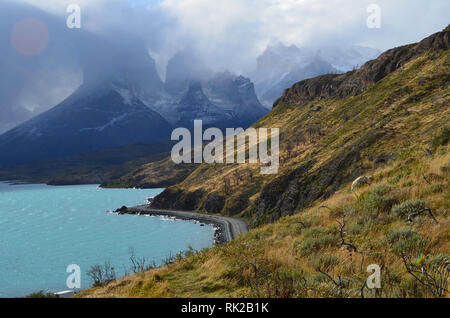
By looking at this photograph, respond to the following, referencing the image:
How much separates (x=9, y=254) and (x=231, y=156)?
79.9 metres

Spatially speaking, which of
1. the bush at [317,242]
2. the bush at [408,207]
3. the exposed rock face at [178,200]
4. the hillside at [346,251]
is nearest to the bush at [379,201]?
the hillside at [346,251]

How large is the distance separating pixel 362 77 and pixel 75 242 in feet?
350

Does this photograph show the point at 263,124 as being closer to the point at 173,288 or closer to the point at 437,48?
the point at 437,48

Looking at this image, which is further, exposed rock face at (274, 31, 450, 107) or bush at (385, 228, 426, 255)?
exposed rock face at (274, 31, 450, 107)

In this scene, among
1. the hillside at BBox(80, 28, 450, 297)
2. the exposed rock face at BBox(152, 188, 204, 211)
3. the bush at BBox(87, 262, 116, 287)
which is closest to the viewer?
the hillside at BBox(80, 28, 450, 297)

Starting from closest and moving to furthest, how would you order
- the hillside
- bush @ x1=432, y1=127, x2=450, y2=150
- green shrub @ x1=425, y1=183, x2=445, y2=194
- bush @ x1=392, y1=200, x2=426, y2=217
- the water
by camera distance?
the hillside
bush @ x1=392, y1=200, x2=426, y2=217
green shrub @ x1=425, y1=183, x2=445, y2=194
bush @ x1=432, y1=127, x2=450, y2=150
the water

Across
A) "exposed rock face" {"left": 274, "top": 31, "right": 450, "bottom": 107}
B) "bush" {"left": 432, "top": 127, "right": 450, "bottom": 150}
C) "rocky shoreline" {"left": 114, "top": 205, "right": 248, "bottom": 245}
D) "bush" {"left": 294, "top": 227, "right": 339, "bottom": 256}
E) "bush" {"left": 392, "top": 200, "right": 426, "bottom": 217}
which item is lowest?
"rocky shoreline" {"left": 114, "top": 205, "right": 248, "bottom": 245}

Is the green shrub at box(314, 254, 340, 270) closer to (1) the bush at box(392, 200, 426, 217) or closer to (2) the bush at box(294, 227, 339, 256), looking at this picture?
(2) the bush at box(294, 227, 339, 256)

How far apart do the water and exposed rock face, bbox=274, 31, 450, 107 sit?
73453 millimetres

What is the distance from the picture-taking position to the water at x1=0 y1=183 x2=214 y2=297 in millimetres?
61025

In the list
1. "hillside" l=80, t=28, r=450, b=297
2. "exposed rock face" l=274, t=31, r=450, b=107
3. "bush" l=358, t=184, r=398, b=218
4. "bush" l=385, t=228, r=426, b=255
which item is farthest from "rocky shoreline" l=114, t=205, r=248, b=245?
"exposed rock face" l=274, t=31, r=450, b=107

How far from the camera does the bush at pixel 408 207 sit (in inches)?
420

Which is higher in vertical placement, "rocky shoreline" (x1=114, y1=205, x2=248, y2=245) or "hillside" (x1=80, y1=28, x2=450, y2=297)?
"hillside" (x1=80, y1=28, x2=450, y2=297)

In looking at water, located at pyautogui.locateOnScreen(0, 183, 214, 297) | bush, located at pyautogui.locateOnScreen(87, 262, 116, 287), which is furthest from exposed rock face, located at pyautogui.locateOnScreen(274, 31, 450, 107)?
bush, located at pyautogui.locateOnScreen(87, 262, 116, 287)
